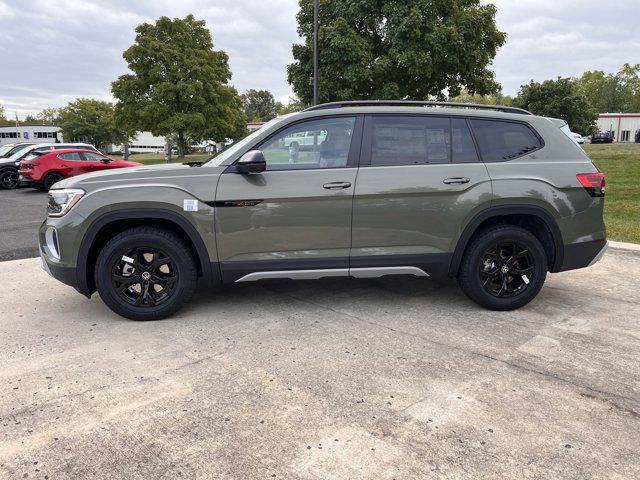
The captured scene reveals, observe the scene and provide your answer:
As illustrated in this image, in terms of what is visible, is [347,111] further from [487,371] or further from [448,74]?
[448,74]

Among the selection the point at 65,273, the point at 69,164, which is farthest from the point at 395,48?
the point at 65,273

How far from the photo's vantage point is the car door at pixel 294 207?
13.4ft

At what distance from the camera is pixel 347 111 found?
434cm

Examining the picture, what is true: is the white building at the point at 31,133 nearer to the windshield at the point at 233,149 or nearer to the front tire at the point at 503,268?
the windshield at the point at 233,149

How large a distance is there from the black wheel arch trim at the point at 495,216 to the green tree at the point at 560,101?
40809mm

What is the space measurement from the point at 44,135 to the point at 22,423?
368 feet

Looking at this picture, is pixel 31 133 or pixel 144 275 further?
pixel 31 133

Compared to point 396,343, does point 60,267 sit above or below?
above

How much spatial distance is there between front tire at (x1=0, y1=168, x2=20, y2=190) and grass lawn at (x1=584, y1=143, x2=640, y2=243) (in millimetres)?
18228

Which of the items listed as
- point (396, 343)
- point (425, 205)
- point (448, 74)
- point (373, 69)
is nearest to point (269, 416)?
point (396, 343)

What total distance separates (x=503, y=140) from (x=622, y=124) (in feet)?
249

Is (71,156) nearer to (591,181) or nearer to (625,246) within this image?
(625,246)

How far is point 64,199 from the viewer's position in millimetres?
4113

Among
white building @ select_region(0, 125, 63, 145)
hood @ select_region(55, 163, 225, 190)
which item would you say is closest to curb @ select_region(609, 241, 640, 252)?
hood @ select_region(55, 163, 225, 190)
